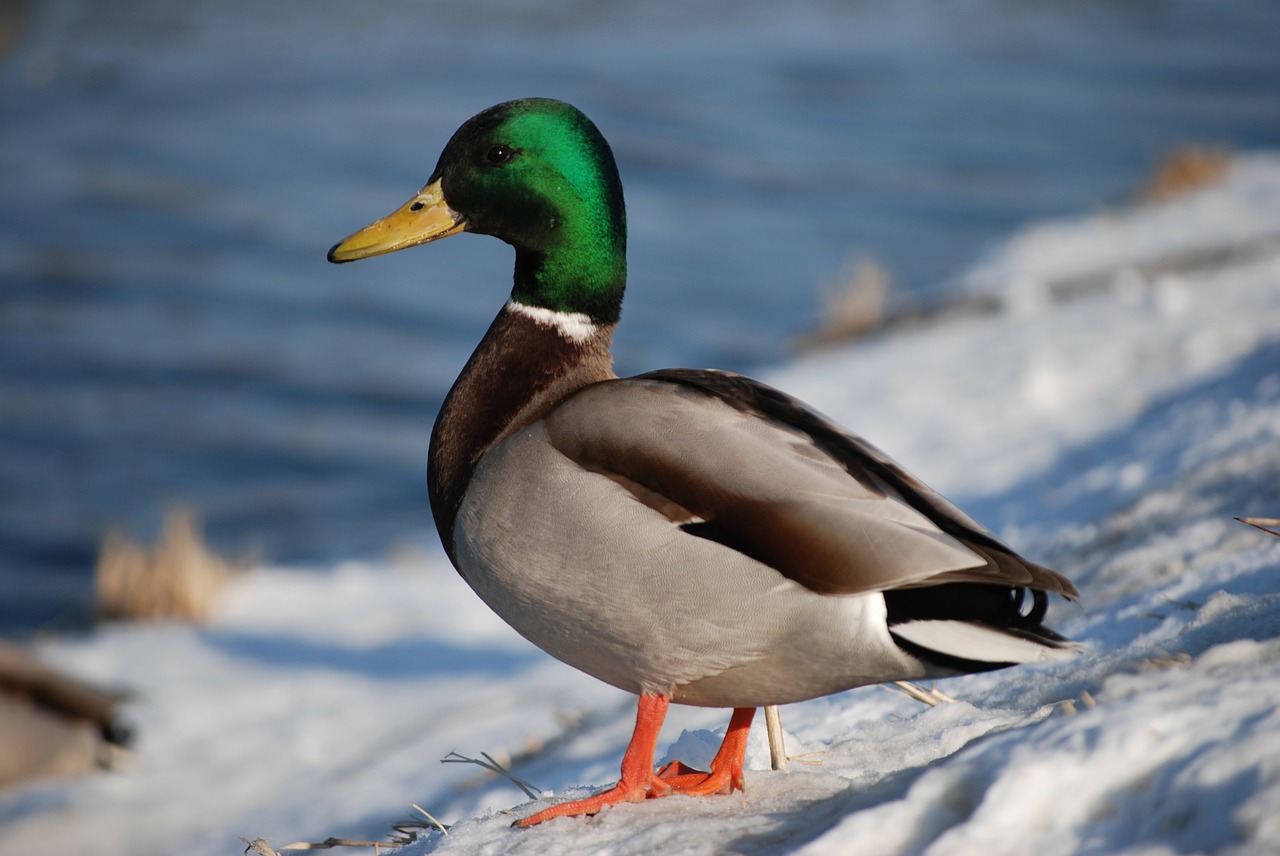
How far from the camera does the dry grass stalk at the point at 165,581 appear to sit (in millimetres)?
7129

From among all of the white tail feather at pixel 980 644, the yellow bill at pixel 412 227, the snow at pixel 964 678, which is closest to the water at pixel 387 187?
the snow at pixel 964 678

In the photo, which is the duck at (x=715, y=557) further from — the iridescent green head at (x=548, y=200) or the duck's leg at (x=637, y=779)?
the iridescent green head at (x=548, y=200)

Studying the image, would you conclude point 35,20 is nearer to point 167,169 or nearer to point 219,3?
point 219,3

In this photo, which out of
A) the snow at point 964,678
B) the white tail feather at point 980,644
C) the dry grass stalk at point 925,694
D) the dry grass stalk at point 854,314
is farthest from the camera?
the dry grass stalk at point 854,314

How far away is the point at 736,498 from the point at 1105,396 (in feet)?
15.5

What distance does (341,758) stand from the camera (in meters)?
5.20

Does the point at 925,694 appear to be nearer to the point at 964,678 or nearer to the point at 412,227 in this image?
the point at 964,678

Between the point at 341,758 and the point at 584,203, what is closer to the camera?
the point at 584,203

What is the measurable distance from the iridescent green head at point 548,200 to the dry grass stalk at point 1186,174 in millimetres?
9656

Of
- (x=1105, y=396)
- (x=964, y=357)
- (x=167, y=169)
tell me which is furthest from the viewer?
(x=167, y=169)

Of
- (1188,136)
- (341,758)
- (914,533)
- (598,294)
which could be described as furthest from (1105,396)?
Answer: (1188,136)

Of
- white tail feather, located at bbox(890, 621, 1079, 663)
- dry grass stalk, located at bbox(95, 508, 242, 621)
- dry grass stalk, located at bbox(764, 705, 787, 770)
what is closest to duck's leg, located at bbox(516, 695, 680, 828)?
dry grass stalk, located at bbox(764, 705, 787, 770)

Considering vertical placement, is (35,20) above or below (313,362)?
above

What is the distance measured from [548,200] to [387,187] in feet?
42.2
